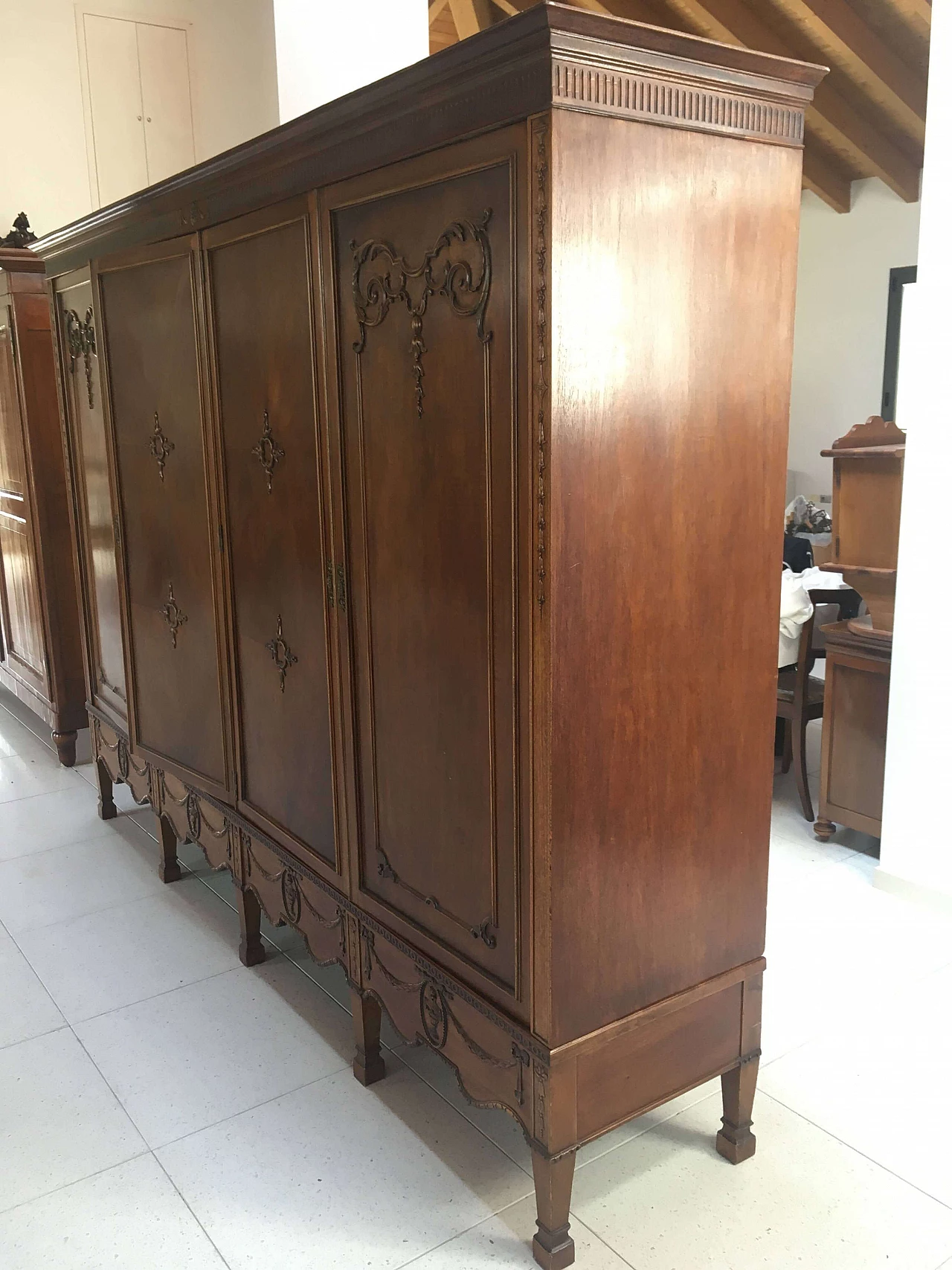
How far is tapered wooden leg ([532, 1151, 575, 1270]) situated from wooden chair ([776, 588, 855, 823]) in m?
2.15

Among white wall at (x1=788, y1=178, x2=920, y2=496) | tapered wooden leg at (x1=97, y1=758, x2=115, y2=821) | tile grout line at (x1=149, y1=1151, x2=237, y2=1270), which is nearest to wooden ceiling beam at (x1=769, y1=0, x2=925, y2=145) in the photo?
white wall at (x1=788, y1=178, x2=920, y2=496)

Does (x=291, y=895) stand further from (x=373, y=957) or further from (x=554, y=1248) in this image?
(x=554, y=1248)

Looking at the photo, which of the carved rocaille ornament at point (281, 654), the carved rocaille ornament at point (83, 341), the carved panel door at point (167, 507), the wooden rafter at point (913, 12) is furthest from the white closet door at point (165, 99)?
the wooden rafter at point (913, 12)

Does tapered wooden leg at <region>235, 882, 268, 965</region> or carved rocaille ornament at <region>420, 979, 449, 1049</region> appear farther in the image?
tapered wooden leg at <region>235, 882, 268, 965</region>

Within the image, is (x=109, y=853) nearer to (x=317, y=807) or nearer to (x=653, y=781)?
(x=317, y=807)

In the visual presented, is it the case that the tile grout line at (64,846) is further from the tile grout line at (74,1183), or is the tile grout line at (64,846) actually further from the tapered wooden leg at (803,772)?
the tapered wooden leg at (803,772)

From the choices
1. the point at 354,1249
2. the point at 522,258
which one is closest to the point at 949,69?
the point at 522,258

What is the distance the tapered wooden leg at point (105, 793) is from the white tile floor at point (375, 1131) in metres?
0.73

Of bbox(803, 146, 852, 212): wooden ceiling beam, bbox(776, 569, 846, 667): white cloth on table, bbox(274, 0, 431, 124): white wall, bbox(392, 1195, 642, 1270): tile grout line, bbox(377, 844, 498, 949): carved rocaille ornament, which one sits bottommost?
bbox(392, 1195, 642, 1270): tile grout line

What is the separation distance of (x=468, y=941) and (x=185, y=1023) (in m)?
1.05

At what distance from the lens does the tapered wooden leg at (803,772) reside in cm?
368

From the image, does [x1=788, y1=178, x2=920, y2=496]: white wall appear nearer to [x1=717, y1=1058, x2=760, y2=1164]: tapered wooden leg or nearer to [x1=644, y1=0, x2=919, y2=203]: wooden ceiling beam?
[x1=644, y1=0, x2=919, y2=203]: wooden ceiling beam

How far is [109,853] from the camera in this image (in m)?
3.53

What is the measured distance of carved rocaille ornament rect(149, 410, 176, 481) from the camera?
2787mm
